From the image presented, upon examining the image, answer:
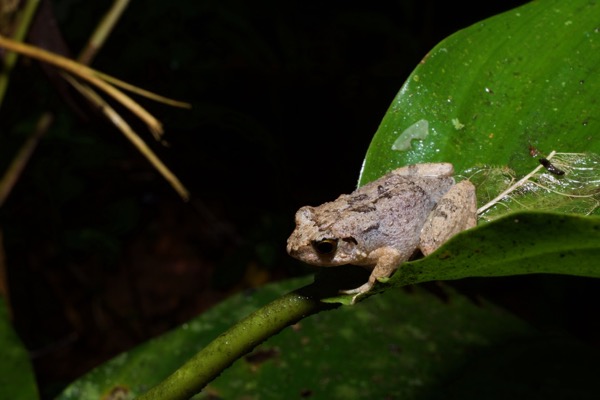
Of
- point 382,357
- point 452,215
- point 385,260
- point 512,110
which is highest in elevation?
point 512,110

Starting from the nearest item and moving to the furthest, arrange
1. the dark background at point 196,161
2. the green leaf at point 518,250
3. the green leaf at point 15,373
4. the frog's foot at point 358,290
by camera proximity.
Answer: the green leaf at point 518,250
the frog's foot at point 358,290
the green leaf at point 15,373
the dark background at point 196,161

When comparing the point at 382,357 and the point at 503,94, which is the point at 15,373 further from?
the point at 503,94

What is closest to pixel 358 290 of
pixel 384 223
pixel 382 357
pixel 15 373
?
pixel 384 223

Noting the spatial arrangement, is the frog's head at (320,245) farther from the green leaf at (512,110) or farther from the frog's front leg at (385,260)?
the green leaf at (512,110)

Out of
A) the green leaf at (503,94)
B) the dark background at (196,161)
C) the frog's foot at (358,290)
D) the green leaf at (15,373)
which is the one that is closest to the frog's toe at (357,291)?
the frog's foot at (358,290)

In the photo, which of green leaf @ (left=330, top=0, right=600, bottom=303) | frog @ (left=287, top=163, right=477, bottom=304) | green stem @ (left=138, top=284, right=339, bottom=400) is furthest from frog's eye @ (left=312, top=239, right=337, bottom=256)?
green stem @ (left=138, top=284, right=339, bottom=400)

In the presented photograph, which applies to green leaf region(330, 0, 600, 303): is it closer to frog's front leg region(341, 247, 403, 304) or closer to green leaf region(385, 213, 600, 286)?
frog's front leg region(341, 247, 403, 304)

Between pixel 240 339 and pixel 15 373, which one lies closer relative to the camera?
pixel 240 339
